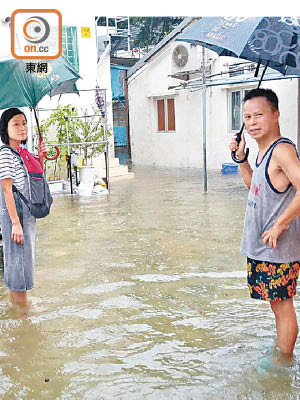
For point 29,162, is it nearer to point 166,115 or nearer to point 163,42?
point 163,42

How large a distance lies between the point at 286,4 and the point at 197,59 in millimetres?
12568

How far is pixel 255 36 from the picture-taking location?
10.2 ft

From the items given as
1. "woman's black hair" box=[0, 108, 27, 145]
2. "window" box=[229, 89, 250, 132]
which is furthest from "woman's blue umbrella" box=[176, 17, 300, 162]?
"window" box=[229, 89, 250, 132]

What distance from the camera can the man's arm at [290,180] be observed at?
8.46 ft

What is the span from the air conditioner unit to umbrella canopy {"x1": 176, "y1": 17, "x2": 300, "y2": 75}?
11.2 metres

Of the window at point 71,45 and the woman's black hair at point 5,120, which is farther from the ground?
the window at point 71,45

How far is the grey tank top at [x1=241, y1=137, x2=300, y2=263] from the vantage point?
2.72m

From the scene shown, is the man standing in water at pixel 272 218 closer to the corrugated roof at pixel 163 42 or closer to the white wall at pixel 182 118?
the white wall at pixel 182 118


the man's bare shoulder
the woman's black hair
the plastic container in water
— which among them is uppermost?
the woman's black hair

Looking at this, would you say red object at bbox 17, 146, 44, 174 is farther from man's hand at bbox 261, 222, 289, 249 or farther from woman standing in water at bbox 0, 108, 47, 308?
man's hand at bbox 261, 222, 289, 249

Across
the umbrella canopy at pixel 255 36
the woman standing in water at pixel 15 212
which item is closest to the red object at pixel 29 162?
the woman standing in water at pixel 15 212

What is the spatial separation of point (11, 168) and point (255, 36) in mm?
1969

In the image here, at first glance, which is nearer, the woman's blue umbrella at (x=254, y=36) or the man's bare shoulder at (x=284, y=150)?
the man's bare shoulder at (x=284, y=150)

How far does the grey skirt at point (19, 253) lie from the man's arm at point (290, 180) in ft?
6.44
